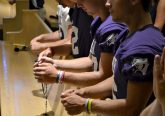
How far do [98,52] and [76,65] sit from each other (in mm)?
227

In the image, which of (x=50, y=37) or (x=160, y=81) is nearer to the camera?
(x=160, y=81)

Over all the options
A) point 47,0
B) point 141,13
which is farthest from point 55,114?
point 47,0

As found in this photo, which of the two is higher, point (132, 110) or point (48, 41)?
point (48, 41)

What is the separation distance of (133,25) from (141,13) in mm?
47

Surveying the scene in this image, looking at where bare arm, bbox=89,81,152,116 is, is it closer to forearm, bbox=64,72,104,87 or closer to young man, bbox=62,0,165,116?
young man, bbox=62,0,165,116

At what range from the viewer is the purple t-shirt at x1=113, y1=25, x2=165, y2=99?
0.98 metres

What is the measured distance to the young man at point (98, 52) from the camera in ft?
4.00

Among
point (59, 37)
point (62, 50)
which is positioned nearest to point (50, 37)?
point (59, 37)

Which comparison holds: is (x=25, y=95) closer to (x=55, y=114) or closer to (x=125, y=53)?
(x=55, y=114)

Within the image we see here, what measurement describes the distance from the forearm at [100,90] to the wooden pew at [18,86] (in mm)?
601

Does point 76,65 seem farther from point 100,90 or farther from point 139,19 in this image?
point 139,19

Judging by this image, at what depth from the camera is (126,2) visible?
105 centimetres

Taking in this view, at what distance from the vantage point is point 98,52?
53.7 inches

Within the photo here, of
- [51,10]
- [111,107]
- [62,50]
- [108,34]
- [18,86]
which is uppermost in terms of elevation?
[51,10]
